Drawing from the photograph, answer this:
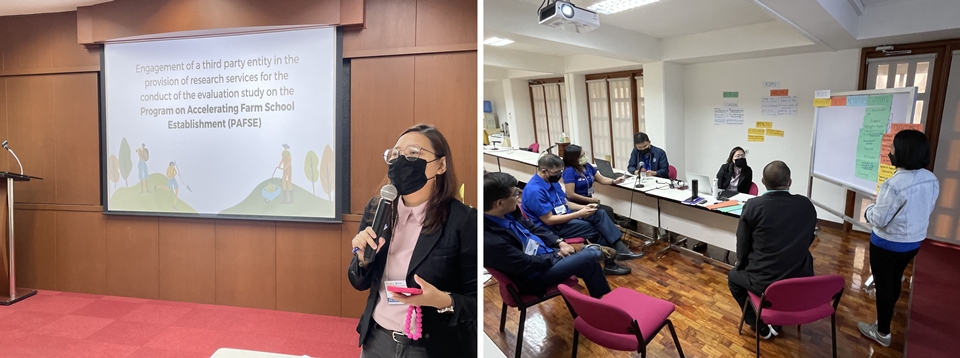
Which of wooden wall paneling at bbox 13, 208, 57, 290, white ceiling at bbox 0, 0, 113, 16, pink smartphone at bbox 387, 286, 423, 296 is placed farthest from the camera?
wooden wall paneling at bbox 13, 208, 57, 290

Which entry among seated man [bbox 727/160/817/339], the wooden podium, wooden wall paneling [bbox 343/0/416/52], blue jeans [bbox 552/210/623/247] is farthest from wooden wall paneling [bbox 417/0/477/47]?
the wooden podium

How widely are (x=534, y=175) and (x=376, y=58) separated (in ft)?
1.92

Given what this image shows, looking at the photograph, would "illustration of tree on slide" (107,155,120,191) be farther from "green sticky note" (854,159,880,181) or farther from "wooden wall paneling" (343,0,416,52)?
"green sticky note" (854,159,880,181)

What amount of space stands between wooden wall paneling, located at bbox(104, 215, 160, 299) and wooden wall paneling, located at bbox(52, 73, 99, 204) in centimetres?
13

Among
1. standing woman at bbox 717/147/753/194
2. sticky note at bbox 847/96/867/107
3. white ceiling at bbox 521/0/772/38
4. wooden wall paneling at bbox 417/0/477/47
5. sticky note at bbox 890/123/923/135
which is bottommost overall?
standing woman at bbox 717/147/753/194

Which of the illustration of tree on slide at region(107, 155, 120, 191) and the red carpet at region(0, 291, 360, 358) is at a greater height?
the illustration of tree on slide at region(107, 155, 120, 191)

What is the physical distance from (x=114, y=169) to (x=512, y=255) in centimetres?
131

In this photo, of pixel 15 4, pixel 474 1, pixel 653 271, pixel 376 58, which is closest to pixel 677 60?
pixel 653 271

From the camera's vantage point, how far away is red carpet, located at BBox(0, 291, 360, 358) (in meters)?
1.29

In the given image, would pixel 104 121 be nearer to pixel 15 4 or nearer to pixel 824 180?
pixel 15 4

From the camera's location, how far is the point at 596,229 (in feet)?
3.84

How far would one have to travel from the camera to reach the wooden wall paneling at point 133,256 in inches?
53.8

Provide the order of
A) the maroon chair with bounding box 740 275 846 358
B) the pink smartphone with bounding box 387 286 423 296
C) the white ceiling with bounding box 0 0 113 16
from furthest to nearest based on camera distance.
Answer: the white ceiling with bounding box 0 0 113 16 < the pink smartphone with bounding box 387 286 423 296 < the maroon chair with bounding box 740 275 846 358

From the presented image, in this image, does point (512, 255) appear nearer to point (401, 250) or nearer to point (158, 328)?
point (401, 250)
